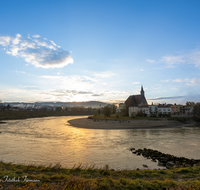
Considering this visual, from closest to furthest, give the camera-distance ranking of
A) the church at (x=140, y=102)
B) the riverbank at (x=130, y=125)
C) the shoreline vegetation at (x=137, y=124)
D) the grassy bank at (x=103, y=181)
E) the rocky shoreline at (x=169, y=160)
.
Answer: the grassy bank at (x=103, y=181) → the rocky shoreline at (x=169, y=160) → the riverbank at (x=130, y=125) → the shoreline vegetation at (x=137, y=124) → the church at (x=140, y=102)

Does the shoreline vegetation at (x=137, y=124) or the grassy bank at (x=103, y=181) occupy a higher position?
the grassy bank at (x=103, y=181)

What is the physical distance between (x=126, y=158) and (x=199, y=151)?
36.0 feet

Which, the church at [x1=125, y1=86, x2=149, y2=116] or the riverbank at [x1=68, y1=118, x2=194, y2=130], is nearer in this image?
the riverbank at [x1=68, y1=118, x2=194, y2=130]

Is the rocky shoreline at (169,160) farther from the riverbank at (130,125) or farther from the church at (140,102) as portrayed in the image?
the church at (140,102)

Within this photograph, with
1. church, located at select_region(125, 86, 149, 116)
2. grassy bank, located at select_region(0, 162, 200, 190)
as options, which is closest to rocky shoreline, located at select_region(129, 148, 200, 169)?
grassy bank, located at select_region(0, 162, 200, 190)

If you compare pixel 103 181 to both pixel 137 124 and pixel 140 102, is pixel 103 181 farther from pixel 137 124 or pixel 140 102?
pixel 140 102

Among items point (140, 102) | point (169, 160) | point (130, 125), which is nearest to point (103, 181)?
point (169, 160)

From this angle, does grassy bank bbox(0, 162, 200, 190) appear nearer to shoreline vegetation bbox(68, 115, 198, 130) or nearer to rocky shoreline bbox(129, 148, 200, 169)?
rocky shoreline bbox(129, 148, 200, 169)

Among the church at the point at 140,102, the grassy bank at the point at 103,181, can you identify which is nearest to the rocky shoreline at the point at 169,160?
the grassy bank at the point at 103,181

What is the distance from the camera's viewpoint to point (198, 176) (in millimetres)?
9781

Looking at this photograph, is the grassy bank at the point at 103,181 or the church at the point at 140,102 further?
the church at the point at 140,102

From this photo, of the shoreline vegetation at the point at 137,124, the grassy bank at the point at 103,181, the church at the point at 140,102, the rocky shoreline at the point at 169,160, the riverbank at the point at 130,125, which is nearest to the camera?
the grassy bank at the point at 103,181

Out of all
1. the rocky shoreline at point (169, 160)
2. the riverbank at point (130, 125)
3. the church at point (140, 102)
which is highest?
the church at point (140, 102)

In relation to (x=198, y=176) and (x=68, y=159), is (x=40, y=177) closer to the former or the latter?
(x=68, y=159)
